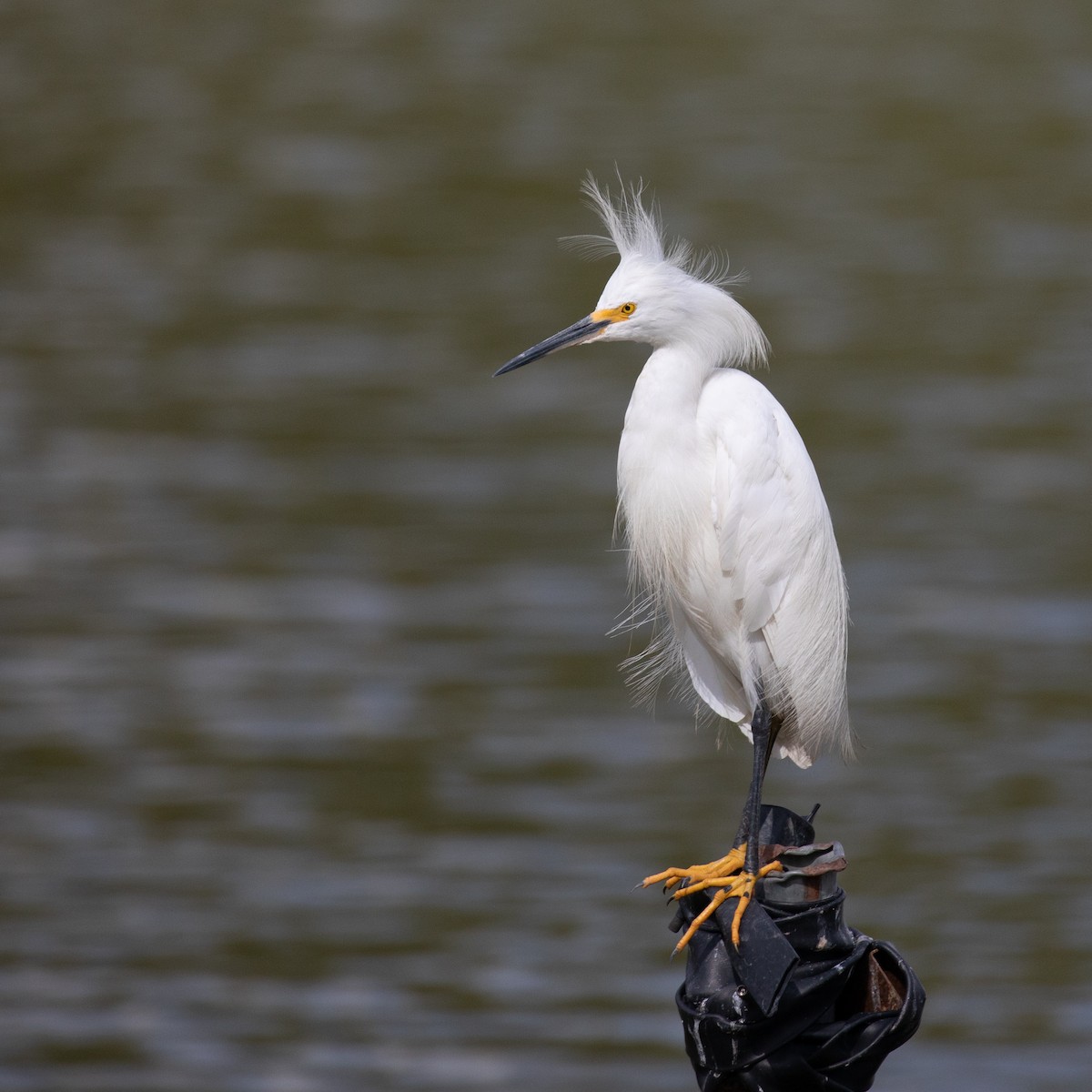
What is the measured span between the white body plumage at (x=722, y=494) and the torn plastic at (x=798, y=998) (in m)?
0.50

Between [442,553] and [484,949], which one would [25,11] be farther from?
[484,949]

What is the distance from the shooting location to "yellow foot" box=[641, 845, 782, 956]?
2525 millimetres

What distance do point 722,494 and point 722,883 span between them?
620mm

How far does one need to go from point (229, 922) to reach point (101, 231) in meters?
4.98

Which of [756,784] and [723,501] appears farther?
[723,501]

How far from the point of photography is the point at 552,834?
5.82 m

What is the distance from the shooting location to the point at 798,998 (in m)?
2.42

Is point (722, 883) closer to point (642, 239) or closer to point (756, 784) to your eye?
point (756, 784)

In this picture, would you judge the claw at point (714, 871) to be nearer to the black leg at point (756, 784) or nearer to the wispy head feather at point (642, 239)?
the black leg at point (756, 784)

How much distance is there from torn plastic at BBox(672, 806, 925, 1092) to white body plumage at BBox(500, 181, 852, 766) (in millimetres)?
498

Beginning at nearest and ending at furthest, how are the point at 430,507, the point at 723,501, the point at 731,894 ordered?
the point at 731,894 → the point at 723,501 → the point at 430,507

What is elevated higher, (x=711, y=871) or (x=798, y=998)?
(x=711, y=871)

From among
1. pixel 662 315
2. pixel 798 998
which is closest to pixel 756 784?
pixel 798 998

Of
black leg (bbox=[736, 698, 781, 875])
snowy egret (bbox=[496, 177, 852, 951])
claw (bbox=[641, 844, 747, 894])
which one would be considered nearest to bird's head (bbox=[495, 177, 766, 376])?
snowy egret (bbox=[496, 177, 852, 951])
